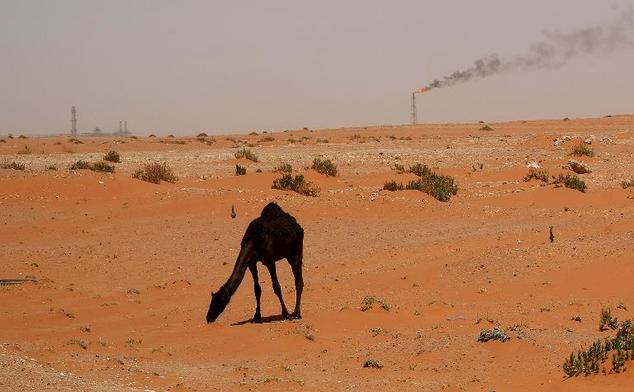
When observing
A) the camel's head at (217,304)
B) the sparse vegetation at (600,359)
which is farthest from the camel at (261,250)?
the sparse vegetation at (600,359)

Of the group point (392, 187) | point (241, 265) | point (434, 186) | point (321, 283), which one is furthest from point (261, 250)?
point (434, 186)

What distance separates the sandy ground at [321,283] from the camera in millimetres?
13102

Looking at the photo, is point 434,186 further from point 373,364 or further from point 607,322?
point 373,364

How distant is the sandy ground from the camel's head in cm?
27

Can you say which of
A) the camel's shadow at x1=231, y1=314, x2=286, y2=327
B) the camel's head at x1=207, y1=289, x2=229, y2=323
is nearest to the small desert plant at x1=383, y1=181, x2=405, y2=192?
the camel's shadow at x1=231, y1=314, x2=286, y2=327

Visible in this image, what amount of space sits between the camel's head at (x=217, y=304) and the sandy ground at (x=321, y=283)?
0.90 ft

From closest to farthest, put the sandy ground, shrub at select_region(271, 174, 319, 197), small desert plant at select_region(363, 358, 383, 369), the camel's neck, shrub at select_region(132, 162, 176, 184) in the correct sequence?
1. the sandy ground
2. small desert plant at select_region(363, 358, 383, 369)
3. the camel's neck
4. shrub at select_region(271, 174, 319, 197)
5. shrub at select_region(132, 162, 176, 184)

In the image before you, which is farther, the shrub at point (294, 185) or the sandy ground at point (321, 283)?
the shrub at point (294, 185)

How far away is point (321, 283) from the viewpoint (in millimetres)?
20688

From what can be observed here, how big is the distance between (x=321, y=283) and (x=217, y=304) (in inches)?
187

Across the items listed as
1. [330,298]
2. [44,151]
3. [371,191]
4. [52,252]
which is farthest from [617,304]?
[44,151]

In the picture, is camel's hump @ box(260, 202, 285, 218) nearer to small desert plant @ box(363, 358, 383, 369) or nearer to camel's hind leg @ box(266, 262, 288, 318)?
camel's hind leg @ box(266, 262, 288, 318)

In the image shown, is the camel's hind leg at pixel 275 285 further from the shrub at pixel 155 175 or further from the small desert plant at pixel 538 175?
the small desert plant at pixel 538 175

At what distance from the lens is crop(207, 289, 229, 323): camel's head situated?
640 inches
